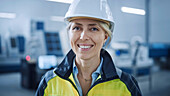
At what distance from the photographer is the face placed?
819 millimetres

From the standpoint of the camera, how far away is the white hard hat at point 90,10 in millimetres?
811

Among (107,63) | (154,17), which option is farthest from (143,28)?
(107,63)

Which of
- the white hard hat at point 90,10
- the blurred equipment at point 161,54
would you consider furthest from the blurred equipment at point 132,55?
the blurred equipment at point 161,54

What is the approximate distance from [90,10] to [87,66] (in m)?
0.28

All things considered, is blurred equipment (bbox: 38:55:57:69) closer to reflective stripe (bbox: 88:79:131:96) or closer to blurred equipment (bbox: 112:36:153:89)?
blurred equipment (bbox: 112:36:153:89)

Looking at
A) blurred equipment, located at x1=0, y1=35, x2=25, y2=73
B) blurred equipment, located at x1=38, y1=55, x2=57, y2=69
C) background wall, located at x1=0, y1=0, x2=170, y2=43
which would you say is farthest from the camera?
blurred equipment, located at x1=0, y1=35, x2=25, y2=73

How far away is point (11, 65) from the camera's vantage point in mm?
6504

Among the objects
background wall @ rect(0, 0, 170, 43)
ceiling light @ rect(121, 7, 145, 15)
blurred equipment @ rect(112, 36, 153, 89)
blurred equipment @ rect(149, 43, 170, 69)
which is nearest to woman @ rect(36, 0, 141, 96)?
background wall @ rect(0, 0, 170, 43)

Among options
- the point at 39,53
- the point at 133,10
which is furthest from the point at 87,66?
the point at 39,53

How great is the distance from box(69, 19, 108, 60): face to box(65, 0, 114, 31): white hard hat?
0.10 ft

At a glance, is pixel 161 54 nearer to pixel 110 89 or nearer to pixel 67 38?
pixel 67 38

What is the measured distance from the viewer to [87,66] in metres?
0.90

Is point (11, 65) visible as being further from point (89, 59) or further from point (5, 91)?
point (89, 59)

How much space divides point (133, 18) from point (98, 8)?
293 centimetres
